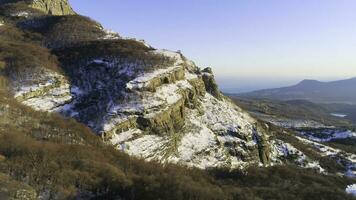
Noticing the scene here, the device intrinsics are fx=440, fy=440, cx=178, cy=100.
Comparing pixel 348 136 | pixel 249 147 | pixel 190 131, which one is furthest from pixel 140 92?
pixel 348 136

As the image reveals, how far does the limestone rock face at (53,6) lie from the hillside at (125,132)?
15.2m

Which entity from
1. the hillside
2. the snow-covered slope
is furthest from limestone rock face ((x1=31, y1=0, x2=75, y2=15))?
the snow-covered slope

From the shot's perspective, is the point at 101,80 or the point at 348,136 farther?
the point at 348,136

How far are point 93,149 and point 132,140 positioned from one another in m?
6.21

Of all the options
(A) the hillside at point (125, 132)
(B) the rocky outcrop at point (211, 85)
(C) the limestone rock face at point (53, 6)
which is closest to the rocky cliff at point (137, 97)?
(B) the rocky outcrop at point (211, 85)

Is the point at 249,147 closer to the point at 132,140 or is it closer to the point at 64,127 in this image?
the point at 132,140

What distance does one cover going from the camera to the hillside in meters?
24.8

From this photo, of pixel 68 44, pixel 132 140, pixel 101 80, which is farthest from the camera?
pixel 68 44

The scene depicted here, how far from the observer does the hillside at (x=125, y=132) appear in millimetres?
24828

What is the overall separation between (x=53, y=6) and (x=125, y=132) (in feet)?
173

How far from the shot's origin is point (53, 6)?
8294 cm

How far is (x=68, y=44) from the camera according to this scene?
177 feet

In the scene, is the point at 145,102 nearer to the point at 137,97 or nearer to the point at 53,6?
the point at 137,97

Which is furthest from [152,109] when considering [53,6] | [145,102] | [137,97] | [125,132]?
[53,6]
